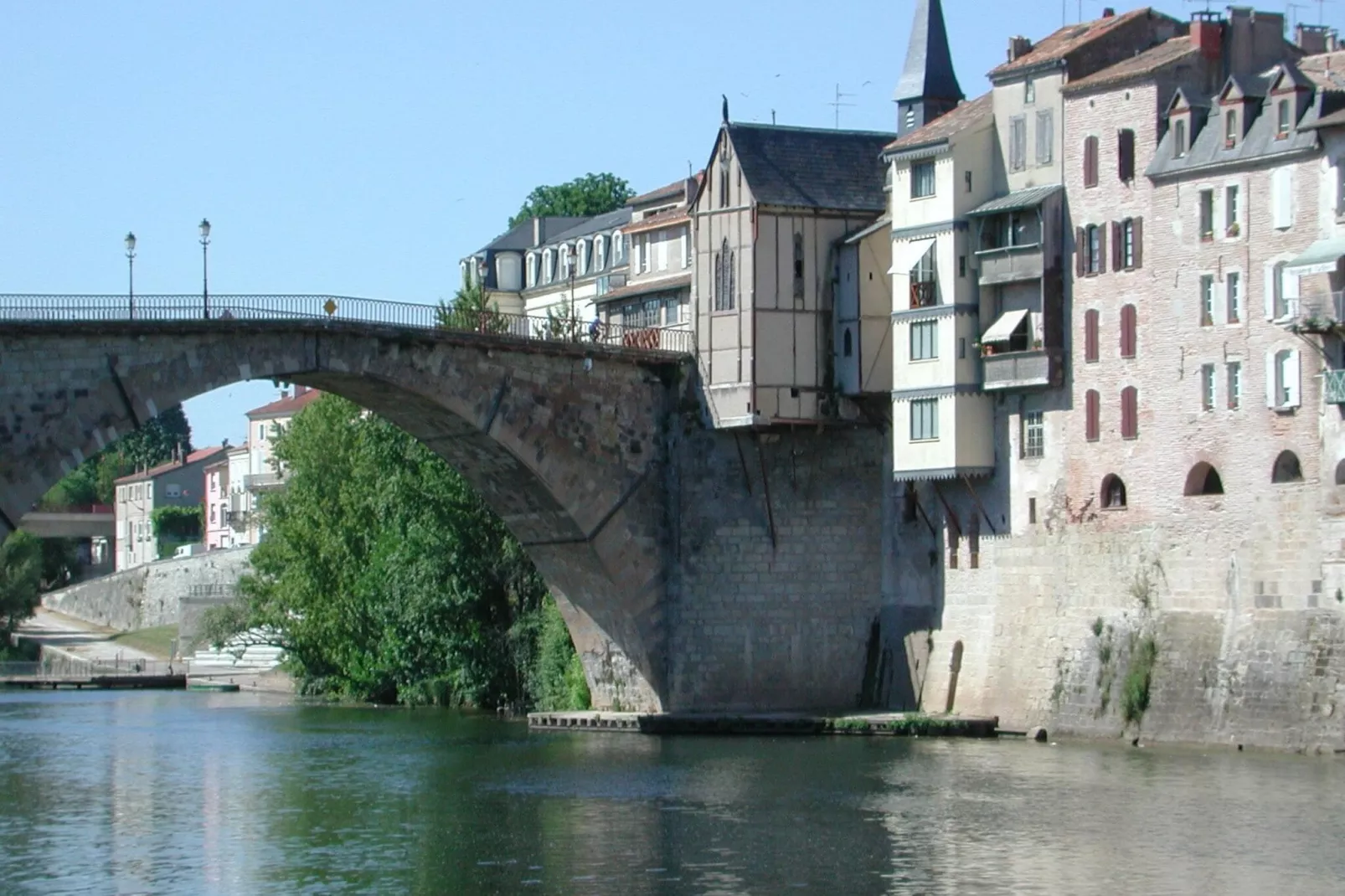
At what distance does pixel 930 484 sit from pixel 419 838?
25.8 m

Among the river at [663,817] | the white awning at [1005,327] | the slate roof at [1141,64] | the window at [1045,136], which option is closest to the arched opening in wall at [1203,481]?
the river at [663,817]

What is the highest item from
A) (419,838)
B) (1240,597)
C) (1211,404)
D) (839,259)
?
(839,259)

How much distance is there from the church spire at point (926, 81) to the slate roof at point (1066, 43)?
573 inches

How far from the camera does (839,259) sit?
7238cm

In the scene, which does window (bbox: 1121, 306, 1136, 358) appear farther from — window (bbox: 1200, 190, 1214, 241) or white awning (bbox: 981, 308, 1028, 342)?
white awning (bbox: 981, 308, 1028, 342)

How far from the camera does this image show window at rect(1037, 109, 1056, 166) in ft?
220

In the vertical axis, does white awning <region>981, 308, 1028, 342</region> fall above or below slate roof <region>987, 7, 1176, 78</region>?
below

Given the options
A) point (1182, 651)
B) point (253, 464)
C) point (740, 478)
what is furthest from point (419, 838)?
point (253, 464)

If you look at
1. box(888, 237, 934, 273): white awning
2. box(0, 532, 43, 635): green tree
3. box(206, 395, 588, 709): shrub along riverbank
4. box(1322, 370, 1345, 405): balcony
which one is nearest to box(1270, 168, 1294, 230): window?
box(1322, 370, 1345, 405): balcony

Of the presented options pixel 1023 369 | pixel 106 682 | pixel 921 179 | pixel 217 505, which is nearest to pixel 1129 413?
pixel 1023 369

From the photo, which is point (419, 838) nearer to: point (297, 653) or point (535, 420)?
point (535, 420)

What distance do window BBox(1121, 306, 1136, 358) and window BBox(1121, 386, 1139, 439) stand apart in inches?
34.7

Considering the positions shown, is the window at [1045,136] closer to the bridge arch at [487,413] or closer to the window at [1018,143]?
the window at [1018,143]

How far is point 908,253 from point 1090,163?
597cm
